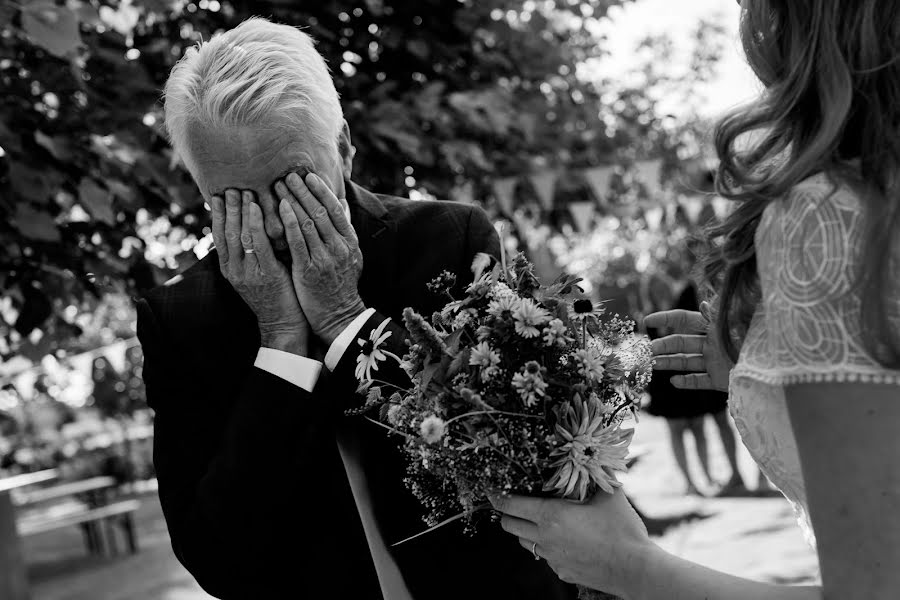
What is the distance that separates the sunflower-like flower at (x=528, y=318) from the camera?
1416mm

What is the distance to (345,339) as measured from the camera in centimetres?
189

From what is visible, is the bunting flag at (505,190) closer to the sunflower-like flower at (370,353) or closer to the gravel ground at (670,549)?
the gravel ground at (670,549)

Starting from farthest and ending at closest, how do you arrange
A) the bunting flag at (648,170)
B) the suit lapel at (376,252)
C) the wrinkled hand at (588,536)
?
the bunting flag at (648,170)
the suit lapel at (376,252)
the wrinkled hand at (588,536)

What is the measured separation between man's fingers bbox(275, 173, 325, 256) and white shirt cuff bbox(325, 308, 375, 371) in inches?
7.4

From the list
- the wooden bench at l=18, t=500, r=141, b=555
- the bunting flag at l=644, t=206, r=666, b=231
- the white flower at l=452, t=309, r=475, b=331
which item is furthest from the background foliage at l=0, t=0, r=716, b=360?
the wooden bench at l=18, t=500, r=141, b=555

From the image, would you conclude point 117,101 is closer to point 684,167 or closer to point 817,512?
point 817,512

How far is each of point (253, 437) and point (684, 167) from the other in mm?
7765

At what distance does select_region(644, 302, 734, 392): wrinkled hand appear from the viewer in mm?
1741

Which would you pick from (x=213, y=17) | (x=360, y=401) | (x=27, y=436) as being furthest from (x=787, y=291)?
(x=27, y=436)

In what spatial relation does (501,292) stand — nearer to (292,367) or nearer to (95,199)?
(292,367)

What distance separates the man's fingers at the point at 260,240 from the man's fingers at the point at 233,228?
37mm

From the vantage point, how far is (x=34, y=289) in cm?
314

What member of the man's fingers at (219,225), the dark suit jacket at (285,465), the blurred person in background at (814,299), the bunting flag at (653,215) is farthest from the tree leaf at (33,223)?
the bunting flag at (653,215)

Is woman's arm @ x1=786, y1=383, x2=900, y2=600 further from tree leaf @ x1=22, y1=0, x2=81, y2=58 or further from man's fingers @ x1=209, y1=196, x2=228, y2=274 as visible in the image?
tree leaf @ x1=22, y1=0, x2=81, y2=58
